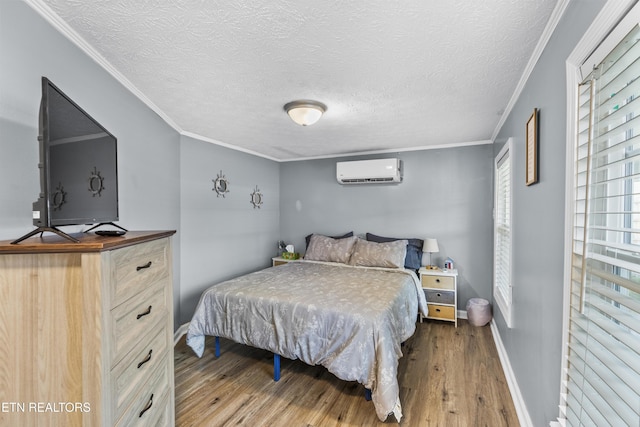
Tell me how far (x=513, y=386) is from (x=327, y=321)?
147 cm

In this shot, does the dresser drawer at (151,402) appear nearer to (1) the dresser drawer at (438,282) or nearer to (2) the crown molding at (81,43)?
(2) the crown molding at (81,43)

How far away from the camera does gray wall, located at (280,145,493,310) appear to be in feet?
12.4

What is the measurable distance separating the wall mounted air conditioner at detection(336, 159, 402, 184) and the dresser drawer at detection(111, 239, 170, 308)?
3058 millimetres

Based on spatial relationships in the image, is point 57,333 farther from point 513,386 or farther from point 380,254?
point 380,254

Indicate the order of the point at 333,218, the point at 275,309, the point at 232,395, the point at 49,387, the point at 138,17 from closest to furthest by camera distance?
the point at 49,387
the point at 138,17
the point at 232,395
the point at 275,309
the point at 333,218

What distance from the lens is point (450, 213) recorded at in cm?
395

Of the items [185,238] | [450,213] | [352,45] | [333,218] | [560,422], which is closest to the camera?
[560,422]

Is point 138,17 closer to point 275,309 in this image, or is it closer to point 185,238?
point 275,309

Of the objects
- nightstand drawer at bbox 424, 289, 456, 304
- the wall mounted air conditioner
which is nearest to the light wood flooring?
nightstand drawer at bbox 424, 289, 456, 304

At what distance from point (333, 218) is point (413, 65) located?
3.06 m

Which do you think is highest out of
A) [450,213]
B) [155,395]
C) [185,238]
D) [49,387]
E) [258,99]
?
[258,99]

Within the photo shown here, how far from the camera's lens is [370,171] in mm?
4109

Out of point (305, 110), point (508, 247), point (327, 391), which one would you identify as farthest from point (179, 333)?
point (508, 247)

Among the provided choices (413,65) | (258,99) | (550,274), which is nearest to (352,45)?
(413,65)
